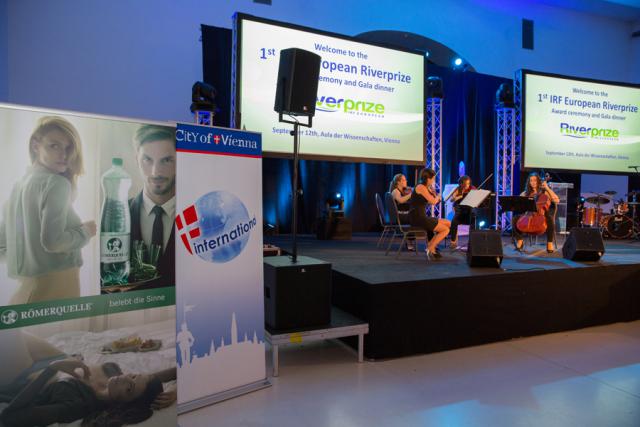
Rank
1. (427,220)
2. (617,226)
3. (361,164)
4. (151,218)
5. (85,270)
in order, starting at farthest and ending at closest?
(361,164) → (617,226) → (427,220) → (151,218) → (85,270)

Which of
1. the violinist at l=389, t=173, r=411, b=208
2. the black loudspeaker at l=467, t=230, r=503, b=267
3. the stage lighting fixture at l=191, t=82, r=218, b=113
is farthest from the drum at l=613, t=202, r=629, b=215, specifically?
the stage lighting fixture at l=191, t=82, r=218, b=113

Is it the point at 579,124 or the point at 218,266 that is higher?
the point at 579,124

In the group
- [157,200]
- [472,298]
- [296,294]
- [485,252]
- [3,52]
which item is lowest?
[472,298]

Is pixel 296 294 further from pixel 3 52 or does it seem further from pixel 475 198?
pixel 3 52

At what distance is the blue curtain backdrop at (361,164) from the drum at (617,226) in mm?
2316

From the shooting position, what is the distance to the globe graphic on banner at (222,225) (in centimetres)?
228

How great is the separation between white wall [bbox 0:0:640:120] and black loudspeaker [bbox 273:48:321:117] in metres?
4.48

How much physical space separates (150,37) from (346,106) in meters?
3.45

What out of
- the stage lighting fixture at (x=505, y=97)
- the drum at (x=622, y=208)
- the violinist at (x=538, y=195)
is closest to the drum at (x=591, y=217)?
the drum at (x=622, y=208)

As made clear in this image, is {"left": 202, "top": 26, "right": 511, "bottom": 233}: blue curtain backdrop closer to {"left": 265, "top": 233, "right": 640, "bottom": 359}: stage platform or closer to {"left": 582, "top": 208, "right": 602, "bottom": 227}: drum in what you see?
{"left": 582, "top": 208, "right": 602, "bottom": 227}: drum

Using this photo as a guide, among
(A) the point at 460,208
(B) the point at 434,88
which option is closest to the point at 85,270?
(A) the point at 460,208

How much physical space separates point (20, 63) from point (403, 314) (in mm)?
6396

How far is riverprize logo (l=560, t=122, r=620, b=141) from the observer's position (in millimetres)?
7282

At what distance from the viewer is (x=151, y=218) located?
1963mm
